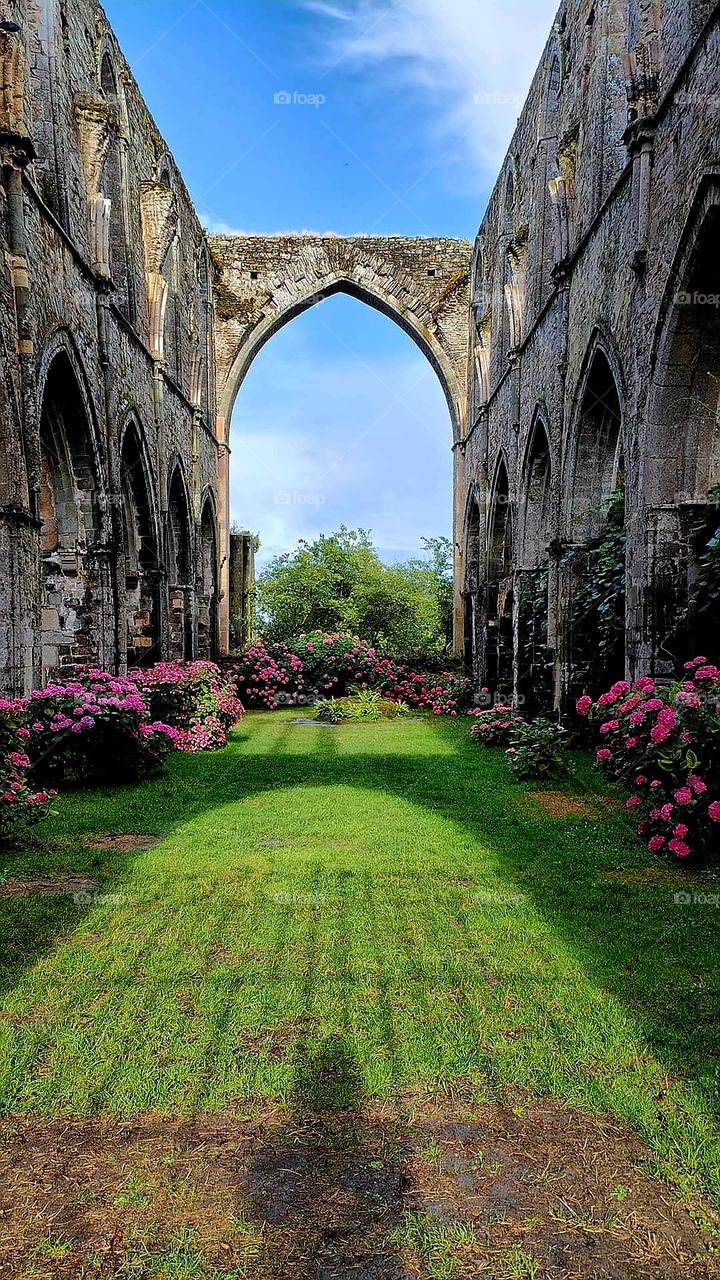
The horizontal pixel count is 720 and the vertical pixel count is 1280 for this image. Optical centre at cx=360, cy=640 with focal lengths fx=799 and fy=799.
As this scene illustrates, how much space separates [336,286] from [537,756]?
54.3 feet

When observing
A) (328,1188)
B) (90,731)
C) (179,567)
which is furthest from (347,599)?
(328,1188)

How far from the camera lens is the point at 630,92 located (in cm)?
726

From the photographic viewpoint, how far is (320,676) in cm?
1736

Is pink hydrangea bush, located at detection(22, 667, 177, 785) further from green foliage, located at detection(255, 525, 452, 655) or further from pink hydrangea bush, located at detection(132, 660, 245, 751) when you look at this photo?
green foliage, located at detection(255, 525, 452, 655)

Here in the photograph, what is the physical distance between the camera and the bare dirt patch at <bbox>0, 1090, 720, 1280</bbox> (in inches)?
77.3

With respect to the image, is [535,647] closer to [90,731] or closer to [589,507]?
[589,507]

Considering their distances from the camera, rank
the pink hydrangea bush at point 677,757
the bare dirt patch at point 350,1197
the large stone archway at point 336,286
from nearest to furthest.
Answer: the bare dirt patch at point 350,1197, the pink hydrangea bush at point 677,757, the large stone archway at point 336,286

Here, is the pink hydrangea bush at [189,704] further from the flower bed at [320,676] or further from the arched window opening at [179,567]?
the flower bed at [320,676]

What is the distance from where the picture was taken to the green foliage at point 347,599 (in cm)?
2064

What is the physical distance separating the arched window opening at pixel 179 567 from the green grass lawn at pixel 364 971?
8.92 m

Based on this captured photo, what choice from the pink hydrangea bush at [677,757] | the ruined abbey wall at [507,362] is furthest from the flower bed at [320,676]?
the pink hydrangea bush at [677,757]

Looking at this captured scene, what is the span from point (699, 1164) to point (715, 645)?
5.25 meters

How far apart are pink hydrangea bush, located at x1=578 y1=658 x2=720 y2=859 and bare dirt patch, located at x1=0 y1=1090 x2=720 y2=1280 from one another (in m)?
→ 2.74

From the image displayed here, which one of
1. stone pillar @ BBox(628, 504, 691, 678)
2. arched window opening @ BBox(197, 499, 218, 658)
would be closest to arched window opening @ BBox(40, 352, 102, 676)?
stone pillar @ BBox(628, 504, 691, 678)
